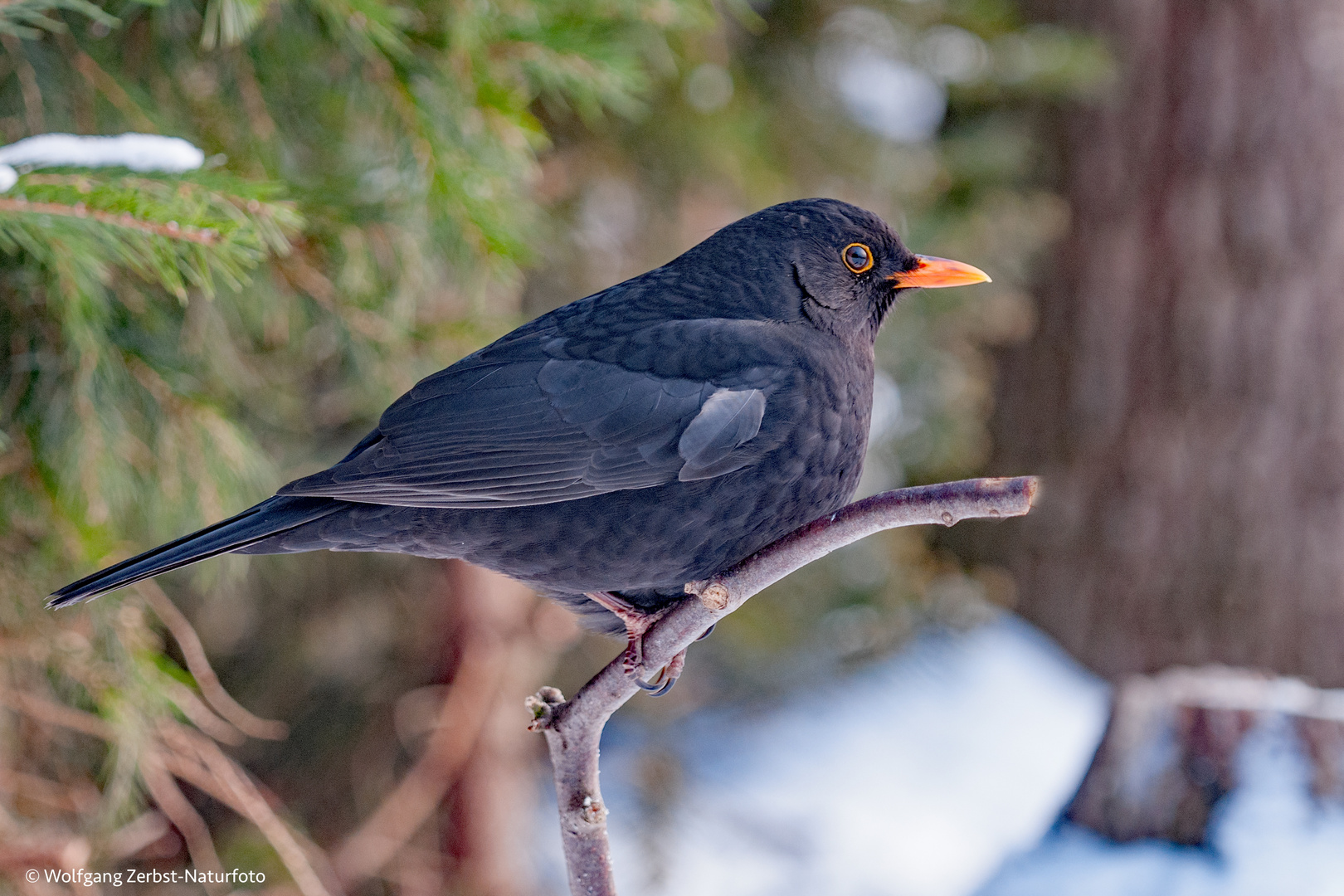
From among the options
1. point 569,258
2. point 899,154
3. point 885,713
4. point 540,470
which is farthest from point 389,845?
point 899,154

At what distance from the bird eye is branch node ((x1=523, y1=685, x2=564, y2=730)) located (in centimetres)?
106

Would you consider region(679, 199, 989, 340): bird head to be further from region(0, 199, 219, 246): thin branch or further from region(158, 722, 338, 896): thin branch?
region(158, 722, 338, 896): thin branch

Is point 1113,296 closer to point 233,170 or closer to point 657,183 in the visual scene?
point 657,183

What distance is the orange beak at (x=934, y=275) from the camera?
2182 mm

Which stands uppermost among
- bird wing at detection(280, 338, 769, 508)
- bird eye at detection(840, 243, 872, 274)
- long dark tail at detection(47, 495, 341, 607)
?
bird eye at detection(840, 243, 872, 274)

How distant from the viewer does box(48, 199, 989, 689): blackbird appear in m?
1.87

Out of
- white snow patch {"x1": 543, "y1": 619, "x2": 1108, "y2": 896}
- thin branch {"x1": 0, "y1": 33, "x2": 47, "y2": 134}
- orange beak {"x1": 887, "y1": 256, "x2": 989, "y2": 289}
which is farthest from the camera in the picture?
white snow patch {"x1": 543, "y1": 619, "x2": 1108, "y2": 896}

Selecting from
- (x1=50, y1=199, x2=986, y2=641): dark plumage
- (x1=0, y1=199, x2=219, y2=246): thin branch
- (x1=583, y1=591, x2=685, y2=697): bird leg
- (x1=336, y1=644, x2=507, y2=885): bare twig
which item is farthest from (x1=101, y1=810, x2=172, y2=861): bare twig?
(x1=0, y1=199, x2=219, y2=246): thin branch

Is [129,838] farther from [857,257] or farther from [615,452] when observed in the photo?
[857,257]

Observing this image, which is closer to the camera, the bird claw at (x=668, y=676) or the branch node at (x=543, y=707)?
the branch node at (x=543, y=707)

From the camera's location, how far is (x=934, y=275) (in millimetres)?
2250

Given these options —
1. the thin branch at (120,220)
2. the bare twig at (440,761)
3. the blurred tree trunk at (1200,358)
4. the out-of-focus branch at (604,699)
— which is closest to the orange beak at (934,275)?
the out-of-focus branch at (604,699)

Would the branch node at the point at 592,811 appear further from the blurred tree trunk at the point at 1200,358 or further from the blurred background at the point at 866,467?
the blurred tree trunk at the point at 1200,358

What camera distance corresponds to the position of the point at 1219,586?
186 inches
